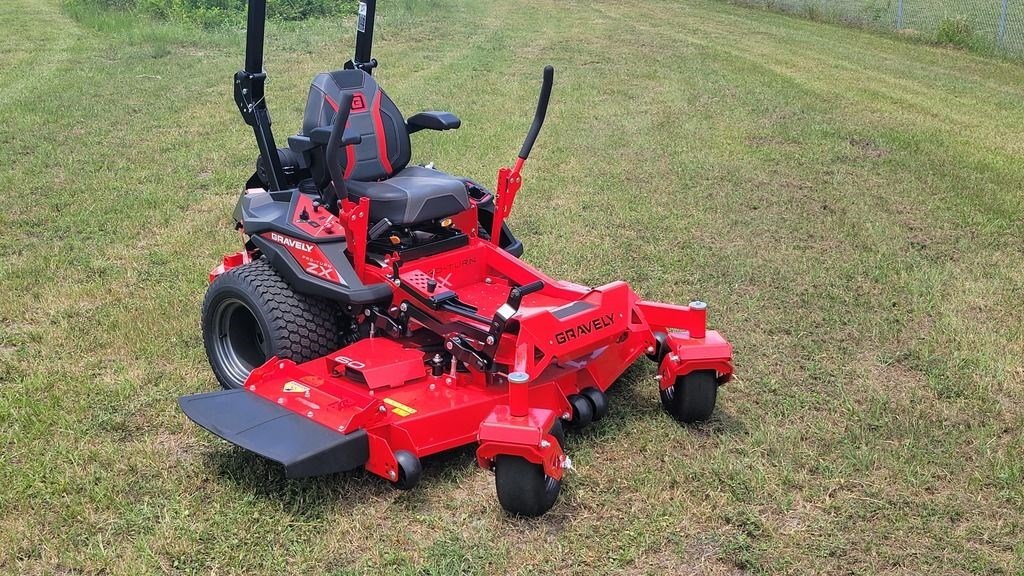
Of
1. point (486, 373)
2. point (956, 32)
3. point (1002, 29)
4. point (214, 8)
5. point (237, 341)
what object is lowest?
point (237, 341)

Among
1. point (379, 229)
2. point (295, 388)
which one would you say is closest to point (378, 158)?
point (379, 229)

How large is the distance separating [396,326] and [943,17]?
1522 cm

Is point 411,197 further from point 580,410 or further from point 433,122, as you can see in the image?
point 580,410

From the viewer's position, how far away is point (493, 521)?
11.6ft

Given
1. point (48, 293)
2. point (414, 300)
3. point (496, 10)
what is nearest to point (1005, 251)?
point (414, 300)

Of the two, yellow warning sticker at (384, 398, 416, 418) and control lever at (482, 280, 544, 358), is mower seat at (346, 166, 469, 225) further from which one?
yellow warning sticker at (384, 398, 416, 418)

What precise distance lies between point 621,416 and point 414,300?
104cm

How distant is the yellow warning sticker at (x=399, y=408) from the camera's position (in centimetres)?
372

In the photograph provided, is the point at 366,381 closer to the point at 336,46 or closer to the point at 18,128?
the point at 18,128

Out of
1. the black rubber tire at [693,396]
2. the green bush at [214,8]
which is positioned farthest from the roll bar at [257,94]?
the green bush at [214,8]

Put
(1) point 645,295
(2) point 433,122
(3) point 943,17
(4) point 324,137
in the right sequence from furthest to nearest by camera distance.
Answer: (3) point 943,17 → (1) point 645,295 → (2) point 433,122 → (4) point 324,137

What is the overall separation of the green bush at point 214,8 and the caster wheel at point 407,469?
1322 cm

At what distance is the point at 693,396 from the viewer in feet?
13.5

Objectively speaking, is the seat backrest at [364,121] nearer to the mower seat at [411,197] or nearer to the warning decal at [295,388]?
the mower seat at [411,197]
